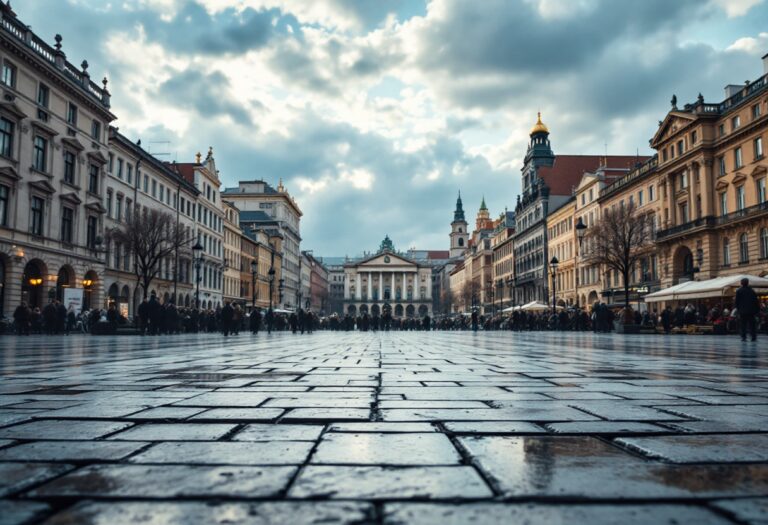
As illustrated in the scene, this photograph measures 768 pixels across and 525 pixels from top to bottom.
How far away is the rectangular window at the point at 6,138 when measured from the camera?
28473 millimetres

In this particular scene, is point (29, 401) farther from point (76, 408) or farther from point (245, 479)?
point (245, 479)

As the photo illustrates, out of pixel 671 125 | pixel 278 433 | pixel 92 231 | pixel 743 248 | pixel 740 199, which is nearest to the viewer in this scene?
pixel 278 433

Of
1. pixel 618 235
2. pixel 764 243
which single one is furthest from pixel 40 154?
pixel 764 243

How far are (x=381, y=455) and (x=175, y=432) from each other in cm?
118

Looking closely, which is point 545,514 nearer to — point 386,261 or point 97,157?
point 97,157

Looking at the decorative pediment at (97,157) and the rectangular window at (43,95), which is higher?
the rectangular window at (43,95)

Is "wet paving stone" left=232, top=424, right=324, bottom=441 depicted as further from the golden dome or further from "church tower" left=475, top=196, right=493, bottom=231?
"church tower" left=475, top=196, right=493, bottom=231

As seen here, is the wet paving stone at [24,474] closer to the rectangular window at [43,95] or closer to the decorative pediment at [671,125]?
the rectangular window at [43,95]

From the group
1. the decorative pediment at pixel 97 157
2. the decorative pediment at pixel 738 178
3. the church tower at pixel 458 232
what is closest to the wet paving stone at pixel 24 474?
the decorative pediment at pixel 97 157

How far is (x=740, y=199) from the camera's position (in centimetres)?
3894

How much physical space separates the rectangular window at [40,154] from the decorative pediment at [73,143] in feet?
5.14

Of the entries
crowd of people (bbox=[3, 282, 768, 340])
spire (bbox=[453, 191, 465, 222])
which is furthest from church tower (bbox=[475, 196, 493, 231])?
crowd of people (bbox=[3, 282, 768, 340])

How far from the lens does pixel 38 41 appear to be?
31.0 meters

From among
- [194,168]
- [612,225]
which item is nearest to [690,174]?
[612,225]
